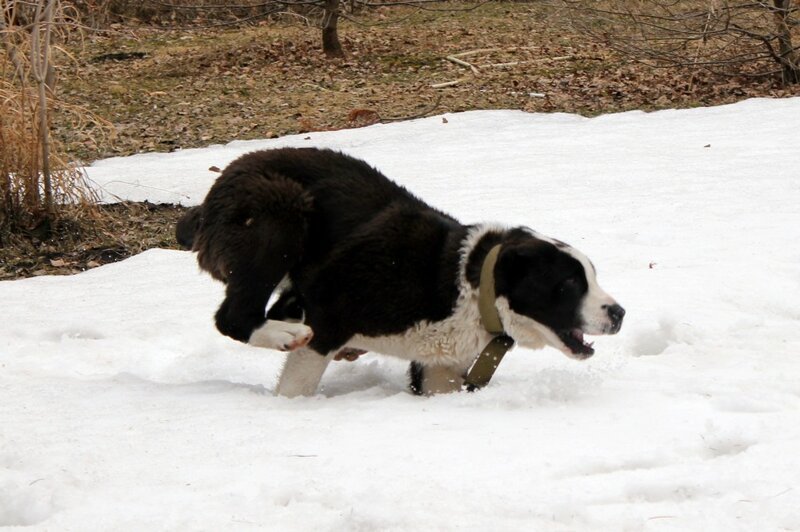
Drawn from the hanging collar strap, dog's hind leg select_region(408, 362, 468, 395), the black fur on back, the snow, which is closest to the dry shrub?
the snow

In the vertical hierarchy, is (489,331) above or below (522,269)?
below

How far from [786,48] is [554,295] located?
411 inches

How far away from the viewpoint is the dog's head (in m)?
4.85

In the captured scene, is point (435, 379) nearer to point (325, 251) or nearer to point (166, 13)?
point (325, 251)

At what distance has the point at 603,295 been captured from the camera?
4.92 m

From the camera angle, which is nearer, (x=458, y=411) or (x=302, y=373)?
(x=458, y=411)

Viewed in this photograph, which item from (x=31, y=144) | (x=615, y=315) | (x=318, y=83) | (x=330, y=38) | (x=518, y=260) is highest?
(x=518, y=260)

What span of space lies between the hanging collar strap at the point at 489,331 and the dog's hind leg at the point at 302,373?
714 millimetres

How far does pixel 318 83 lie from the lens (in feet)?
51.8

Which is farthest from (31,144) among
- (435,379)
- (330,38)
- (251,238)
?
(330,38)

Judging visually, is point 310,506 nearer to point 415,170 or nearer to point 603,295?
point 603,295

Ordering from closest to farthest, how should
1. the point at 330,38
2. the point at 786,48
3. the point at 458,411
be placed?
the point at 458,411, the point at 786,48, the point at 330,38

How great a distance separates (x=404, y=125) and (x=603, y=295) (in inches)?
321

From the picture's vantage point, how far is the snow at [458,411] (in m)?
3.48
